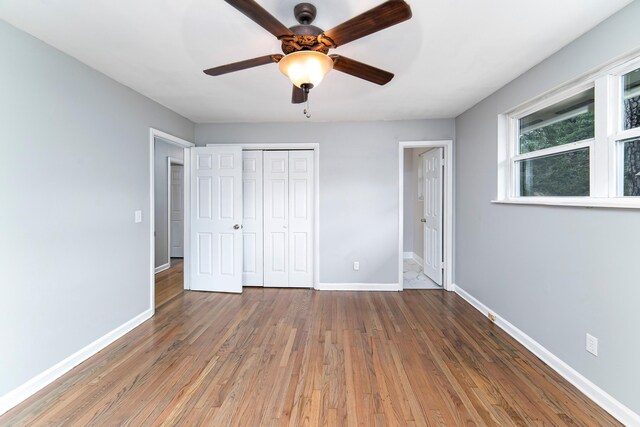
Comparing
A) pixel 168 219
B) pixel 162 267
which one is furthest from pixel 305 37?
pixel 162 267

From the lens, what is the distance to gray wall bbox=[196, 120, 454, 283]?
388 cm

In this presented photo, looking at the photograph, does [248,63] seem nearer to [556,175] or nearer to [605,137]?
[605,137]

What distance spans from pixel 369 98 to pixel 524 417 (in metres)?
2.88

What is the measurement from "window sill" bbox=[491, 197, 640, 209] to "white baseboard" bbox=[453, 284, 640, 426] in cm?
114

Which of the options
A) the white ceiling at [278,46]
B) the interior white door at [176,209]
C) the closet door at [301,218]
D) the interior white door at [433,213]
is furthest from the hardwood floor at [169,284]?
the interior white door at [433,213]

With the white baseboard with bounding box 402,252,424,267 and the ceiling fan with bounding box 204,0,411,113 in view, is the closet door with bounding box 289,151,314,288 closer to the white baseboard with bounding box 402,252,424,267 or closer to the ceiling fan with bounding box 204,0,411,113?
the ceiling fan with bounding box 204,0,411,113

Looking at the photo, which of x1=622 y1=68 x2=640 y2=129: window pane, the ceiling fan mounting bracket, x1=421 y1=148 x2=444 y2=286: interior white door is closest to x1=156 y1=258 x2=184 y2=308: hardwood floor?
Answer: the ceiling fan mounting bracket

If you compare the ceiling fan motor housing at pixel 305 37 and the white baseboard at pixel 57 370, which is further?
the white baseboard at pixel 57 370

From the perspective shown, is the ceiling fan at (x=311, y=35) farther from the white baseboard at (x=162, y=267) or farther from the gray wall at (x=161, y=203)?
the white baseboard at (x=162, y=267)

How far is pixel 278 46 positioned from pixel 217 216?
8.08 feet

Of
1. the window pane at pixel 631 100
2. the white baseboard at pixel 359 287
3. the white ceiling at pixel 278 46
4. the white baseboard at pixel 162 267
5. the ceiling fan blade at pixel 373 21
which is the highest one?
the white ceiling at pixel 278 46

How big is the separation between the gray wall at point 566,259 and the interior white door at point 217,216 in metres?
3.02

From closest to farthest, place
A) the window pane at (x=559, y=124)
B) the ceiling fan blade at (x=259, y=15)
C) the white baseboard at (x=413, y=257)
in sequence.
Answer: the ceiling fan blade at (x=259, y=15)
the window pane at (x=559, y=124)
the white baseboard at (x=413, y=257)

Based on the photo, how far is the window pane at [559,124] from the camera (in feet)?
6.47
